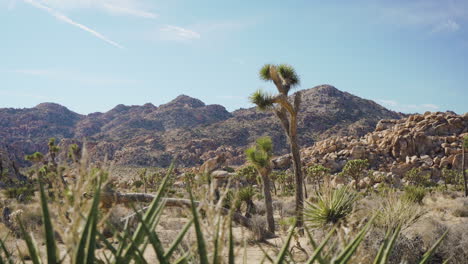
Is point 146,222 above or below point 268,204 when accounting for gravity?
above

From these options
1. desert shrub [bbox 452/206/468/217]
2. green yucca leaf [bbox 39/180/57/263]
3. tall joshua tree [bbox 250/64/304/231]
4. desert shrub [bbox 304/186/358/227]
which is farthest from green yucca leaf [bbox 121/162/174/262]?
desert shrub [bbox 452/206/468/217]

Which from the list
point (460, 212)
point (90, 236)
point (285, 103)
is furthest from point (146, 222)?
point (460, 212)

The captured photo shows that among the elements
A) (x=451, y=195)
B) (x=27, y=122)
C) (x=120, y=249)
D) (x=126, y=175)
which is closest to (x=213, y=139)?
(x=126, y=175)

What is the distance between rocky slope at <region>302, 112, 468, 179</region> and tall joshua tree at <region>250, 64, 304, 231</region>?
36863 millimetres

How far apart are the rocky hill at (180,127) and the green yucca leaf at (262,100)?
157 ft

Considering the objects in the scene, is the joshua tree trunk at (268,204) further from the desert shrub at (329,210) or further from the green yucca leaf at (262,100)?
the desert shrub at (329,210)

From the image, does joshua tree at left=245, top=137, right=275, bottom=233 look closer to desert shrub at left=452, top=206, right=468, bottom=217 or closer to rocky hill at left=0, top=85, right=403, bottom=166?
desert shrub at left=452, top=206, right=468, bottom=217

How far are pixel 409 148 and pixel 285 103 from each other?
1693 inches

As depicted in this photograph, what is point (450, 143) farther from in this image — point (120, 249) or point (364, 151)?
point (120, 249)

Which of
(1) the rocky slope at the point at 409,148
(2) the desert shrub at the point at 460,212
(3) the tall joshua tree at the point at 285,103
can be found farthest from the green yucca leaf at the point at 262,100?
(1) the rocky slope at the point at 409,148

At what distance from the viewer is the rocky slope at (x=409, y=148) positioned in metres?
45.2

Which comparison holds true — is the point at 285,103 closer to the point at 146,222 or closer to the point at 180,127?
the point at 146,222

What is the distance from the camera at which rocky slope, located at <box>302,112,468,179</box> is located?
45.2m

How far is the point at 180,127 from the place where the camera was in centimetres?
9312
